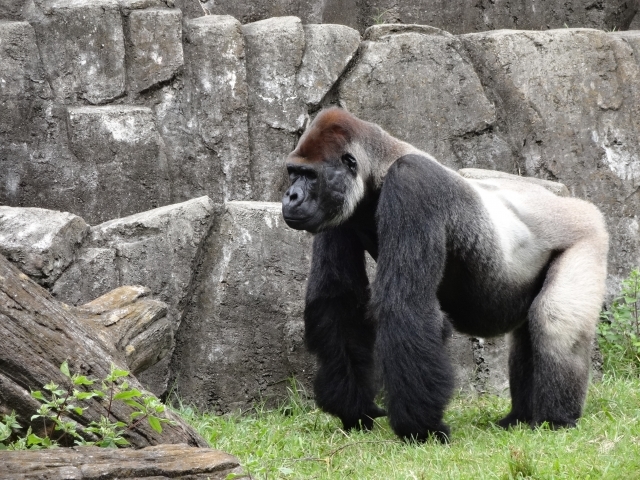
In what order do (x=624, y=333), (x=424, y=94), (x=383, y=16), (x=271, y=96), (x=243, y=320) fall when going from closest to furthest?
(x=243, y=320) → (x=624, y=333) → (x=271, y=96) → (x=424, y=94) → (x=383, y=16)

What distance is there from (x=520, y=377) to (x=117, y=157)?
109 inches

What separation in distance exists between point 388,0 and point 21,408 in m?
5.09

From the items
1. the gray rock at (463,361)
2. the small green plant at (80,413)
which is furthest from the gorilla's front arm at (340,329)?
the small green plant at (80,413)

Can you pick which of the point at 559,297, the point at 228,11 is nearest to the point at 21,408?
the point at 559,297

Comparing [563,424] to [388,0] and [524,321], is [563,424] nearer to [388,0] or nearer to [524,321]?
[524,321]

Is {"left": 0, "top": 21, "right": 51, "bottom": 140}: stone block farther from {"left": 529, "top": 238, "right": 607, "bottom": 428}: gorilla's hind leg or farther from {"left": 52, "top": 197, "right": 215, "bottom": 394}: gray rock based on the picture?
{"left": 529, "top": 238, "right": 607, "bottom": 428}: gorilla's hind leg

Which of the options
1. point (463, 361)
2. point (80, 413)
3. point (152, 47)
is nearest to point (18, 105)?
point (152, 47)

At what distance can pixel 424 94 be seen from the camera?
632 cm

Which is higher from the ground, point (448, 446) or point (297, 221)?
point (297, 221)

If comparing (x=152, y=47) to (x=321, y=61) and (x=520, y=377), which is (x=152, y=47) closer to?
(x=321, y=61)

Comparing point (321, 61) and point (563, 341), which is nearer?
point (563, 341)

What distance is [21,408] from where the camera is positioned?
118 inches

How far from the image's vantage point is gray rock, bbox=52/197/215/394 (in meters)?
4.80

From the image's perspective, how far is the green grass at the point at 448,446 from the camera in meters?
3.29
